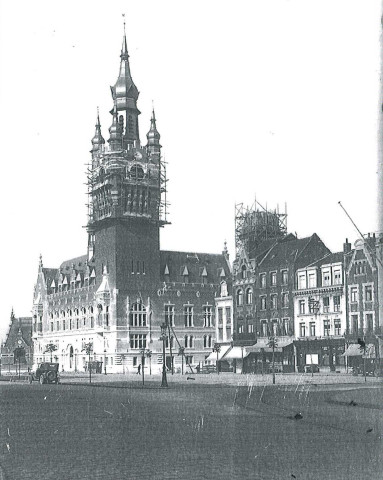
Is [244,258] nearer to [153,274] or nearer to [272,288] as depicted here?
[272,288]

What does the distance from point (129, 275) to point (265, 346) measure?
27061 millimetres

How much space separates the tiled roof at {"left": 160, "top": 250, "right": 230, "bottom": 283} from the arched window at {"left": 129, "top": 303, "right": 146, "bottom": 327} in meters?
6.93

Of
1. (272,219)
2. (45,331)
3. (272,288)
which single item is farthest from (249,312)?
(45,331)

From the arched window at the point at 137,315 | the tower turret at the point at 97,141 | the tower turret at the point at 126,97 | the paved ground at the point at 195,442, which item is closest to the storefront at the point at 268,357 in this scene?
the arched window at the point at 137,315

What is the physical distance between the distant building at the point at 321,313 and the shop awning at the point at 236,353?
7650mm

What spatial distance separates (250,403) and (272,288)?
56993 millimetres

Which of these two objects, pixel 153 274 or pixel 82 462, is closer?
pixel 82 462

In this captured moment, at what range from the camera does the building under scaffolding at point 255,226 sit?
96.9 meters

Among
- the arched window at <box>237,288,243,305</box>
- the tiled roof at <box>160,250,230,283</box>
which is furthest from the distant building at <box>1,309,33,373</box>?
the arched window at <box>237,288,243,305</box>

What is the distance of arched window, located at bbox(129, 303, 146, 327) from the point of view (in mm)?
104000

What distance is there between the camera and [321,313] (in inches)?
3098

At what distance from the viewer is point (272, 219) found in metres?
100

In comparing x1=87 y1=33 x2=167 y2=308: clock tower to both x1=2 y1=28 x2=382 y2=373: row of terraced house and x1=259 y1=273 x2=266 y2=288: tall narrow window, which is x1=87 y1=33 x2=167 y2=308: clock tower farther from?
x1=259 y1=273 x2=266 y2=288: tall narrow window

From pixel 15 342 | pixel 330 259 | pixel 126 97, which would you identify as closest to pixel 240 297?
pixel 330 259
